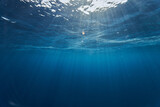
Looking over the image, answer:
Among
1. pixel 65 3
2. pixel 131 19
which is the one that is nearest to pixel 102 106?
pixel 131 19

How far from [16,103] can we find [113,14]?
18.0m

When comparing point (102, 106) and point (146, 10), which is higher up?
point (146, 10)

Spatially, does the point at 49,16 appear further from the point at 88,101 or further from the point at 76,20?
the point at 88,101

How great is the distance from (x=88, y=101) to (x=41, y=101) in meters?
7.94

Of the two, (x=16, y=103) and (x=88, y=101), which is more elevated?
(x=16, y=103)

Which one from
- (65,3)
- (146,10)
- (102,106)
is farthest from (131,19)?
(102,106)

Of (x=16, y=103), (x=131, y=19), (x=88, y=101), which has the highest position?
(x=131, y=19)

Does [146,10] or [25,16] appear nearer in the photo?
[146,10]

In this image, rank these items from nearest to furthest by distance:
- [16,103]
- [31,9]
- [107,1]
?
[107,1] < [31,9] < [16,103]

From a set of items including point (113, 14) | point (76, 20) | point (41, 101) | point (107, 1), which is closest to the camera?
point (107, 1)

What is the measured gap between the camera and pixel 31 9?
8.66 metres

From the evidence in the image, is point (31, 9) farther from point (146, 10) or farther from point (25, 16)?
point (146, 10)

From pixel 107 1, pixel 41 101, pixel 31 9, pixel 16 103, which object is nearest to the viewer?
pixel 107 1

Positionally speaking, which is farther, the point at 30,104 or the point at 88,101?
the point at 88,101
